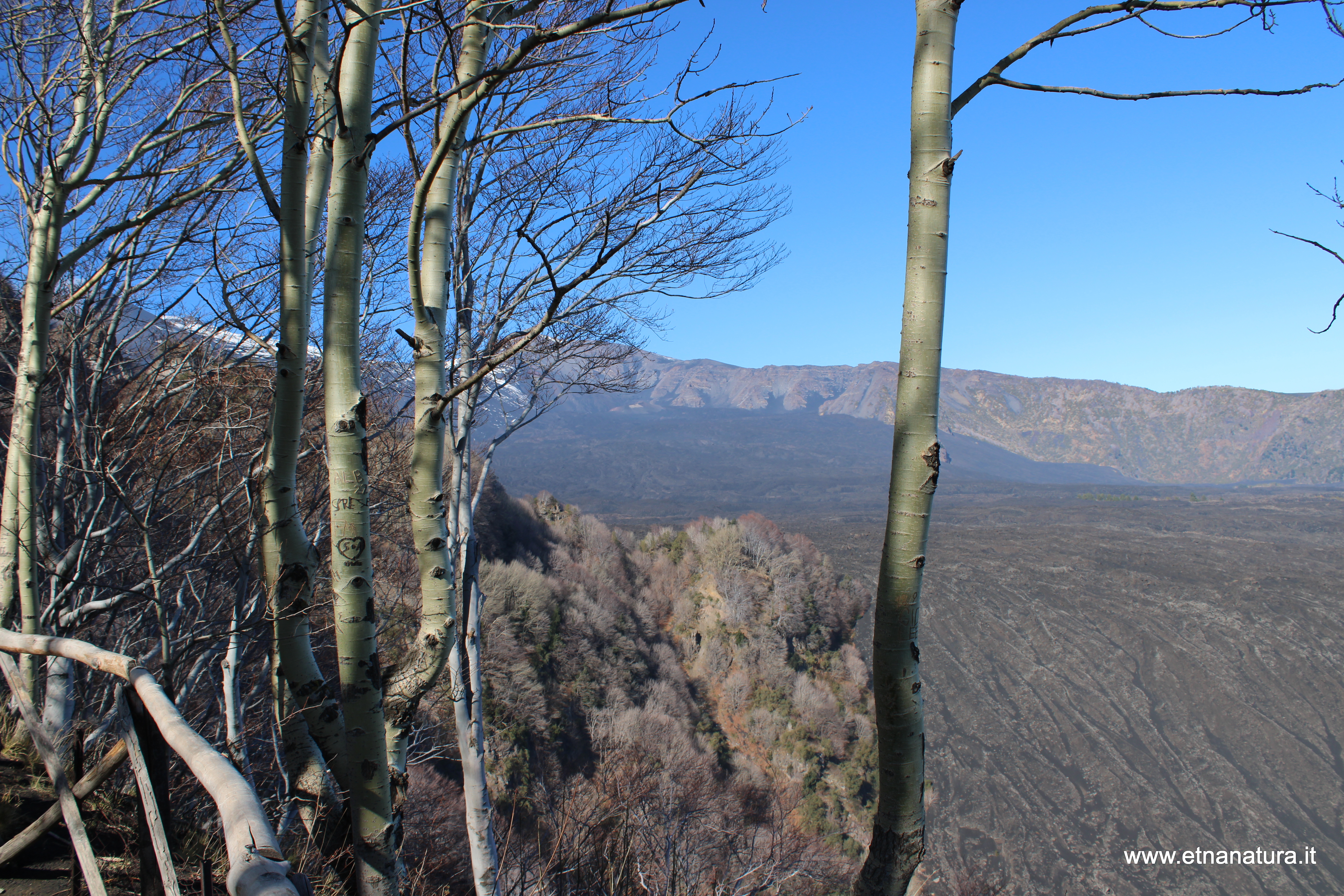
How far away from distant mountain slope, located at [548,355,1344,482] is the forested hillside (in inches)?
4509

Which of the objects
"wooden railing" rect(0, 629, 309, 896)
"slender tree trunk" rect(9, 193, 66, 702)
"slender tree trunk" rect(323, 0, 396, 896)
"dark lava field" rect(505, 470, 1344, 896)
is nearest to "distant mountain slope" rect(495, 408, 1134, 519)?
"dark lava field" rect(505, 470, 1344, 896)

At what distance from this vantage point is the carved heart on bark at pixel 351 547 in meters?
1.94

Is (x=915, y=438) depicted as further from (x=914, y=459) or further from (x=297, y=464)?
(x=297, y=464)

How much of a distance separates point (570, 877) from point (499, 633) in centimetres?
1046

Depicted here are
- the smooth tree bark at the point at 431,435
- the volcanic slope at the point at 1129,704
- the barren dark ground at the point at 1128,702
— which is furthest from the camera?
the barren dark ground at the point at 1128,702

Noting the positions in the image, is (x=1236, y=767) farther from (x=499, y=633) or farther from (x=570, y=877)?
(x=570, y=877)

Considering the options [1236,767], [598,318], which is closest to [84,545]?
[598,318]

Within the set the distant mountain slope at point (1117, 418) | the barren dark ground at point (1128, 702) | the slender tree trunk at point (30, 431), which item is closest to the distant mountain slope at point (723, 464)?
the distant mountain slope at point (1117, 418)

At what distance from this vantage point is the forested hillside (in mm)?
9719

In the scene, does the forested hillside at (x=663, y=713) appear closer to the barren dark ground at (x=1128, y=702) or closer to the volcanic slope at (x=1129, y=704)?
the volcanic slope at (x=1129, y=704)

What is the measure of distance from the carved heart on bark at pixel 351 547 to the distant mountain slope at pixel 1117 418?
13920cm

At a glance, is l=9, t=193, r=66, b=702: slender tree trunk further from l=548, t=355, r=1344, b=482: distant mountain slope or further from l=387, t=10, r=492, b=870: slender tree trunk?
l=548, t=355, r=1344, b=482: distant mountain slope

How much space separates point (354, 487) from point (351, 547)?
0.18 metres

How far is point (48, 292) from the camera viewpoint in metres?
3.98
